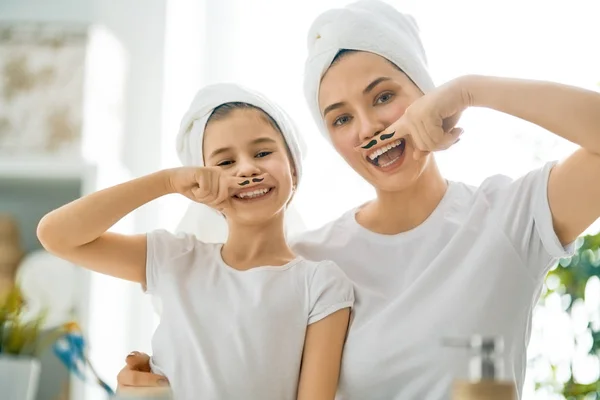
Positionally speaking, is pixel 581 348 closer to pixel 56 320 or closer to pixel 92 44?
pixel 56 320

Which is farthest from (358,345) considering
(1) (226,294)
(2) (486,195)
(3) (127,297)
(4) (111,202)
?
(3) (127,297)

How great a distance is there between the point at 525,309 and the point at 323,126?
0.46 metres

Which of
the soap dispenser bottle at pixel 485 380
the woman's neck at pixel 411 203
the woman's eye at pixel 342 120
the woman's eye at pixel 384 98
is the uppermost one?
the woman's eye at pixel 384 98

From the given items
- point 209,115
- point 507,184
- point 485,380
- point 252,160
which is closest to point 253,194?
point 252,160

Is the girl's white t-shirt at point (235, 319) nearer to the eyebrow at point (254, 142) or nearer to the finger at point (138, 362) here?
the finger at point (138, 362)

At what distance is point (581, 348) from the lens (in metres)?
2.03

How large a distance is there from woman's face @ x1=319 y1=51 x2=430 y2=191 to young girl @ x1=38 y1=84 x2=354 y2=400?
0.37 ft

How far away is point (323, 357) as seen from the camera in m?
1.17

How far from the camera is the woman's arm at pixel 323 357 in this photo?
45.1 inches

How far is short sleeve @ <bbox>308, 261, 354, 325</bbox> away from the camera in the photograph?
1198mm

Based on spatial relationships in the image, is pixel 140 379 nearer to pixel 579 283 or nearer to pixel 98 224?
pixel 98 224

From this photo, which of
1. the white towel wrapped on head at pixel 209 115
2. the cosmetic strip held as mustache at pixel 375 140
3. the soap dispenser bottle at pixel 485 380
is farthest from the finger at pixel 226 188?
the soap dispenser bottle at pixel 485 380

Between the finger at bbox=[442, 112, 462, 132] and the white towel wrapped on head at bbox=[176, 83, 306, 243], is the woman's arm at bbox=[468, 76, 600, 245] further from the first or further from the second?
the white towel wrapped on head at bbox=[176, 83, 306, 243]

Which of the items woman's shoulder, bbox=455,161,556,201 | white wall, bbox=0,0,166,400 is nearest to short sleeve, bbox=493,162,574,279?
woman's shoulder, bbox=455,161,556,201
